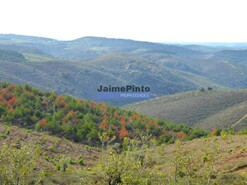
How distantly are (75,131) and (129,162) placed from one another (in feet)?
158

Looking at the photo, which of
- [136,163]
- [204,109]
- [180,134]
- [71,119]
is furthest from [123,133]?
[204,109]

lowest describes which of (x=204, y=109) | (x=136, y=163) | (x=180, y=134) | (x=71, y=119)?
(x=204, y=109)

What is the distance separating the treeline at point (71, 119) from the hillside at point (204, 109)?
34891 millimetres

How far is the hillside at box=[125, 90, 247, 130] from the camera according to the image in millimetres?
121688

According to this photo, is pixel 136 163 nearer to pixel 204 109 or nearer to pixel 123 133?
pixel 123 133

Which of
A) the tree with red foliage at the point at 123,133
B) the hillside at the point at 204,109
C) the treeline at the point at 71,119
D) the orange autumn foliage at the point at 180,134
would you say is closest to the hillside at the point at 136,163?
the treeline at the point at 71,119

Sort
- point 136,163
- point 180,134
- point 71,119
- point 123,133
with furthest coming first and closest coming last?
1. point 180,134
2. point 71,119
3. point 123,133
4. point 136,163

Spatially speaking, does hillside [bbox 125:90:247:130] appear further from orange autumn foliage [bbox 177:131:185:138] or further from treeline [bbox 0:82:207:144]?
treeline [bbox 0:82:207:144]

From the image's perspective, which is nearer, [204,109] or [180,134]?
[180,134]

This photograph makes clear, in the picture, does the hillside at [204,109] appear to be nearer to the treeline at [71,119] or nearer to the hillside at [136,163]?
the treeline at [71,119]

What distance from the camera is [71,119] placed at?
245 feet

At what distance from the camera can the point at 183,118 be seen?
455 ft

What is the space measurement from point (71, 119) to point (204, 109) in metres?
80.4

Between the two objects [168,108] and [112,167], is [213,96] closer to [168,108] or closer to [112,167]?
[168,108]
